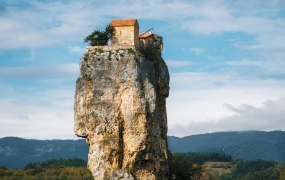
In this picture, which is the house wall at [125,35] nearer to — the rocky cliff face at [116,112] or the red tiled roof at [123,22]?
the red tiled roof at [123,22]

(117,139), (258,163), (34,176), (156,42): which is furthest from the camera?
(258,163)

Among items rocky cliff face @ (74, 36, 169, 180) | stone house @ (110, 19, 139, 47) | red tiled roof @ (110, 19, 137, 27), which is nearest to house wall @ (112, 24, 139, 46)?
stone house @ (110, 19, 139, 47)

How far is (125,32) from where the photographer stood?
4900 cm

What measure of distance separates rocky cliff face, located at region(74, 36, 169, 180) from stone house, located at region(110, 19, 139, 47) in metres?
1.52

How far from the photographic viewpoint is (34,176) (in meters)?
42.2

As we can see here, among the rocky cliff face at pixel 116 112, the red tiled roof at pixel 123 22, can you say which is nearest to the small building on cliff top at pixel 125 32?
the red tiled roof at pixel 123 22

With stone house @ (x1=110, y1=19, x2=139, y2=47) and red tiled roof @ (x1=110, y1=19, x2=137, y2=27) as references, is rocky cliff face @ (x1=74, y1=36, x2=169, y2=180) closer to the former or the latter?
stone house @ (x1=110, y1=19, x2=139, y2=47)

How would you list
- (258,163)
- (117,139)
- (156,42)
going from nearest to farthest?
(117,139), (156,42), (258,163)

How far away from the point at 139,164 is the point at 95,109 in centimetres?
595

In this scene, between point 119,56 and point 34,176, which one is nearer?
Answer: point 34,176

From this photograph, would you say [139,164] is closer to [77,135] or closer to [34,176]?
[77,135]

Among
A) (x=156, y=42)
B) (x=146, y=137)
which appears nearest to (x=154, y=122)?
(x=146, y=137)

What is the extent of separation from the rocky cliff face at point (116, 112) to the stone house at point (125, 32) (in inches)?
59.8

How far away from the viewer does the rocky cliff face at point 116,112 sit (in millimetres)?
45656
